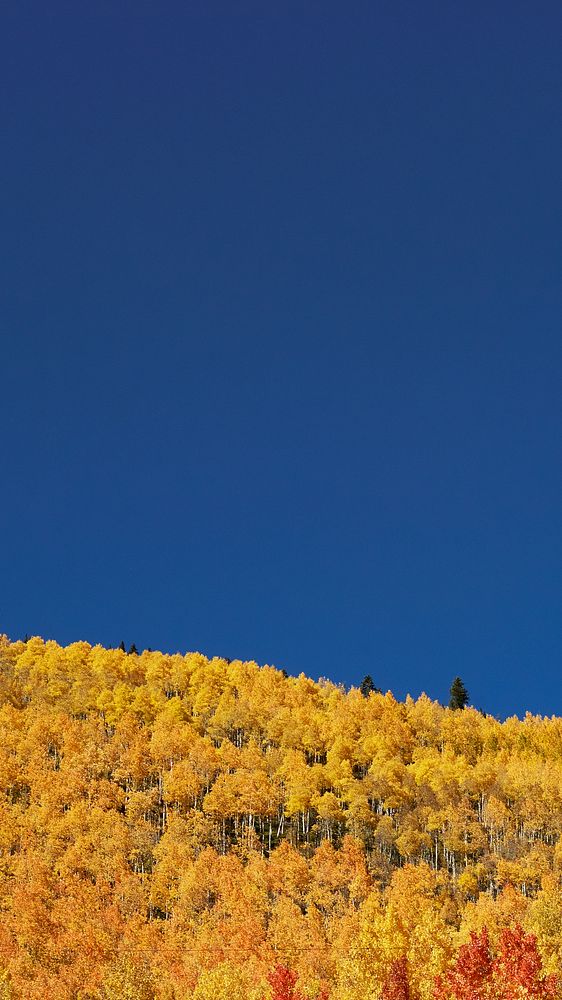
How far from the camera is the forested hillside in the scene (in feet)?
241

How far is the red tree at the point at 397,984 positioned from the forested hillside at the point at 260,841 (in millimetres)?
236

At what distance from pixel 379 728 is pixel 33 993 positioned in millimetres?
93925

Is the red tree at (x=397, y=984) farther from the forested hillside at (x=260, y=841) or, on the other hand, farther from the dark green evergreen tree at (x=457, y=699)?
the dark green evergreen tree at (x=457, y=699)

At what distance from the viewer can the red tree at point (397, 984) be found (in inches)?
2095

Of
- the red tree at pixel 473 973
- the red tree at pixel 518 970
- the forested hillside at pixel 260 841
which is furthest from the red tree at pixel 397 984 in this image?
the red tree at pixel 518 970

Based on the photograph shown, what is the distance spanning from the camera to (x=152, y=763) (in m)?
144

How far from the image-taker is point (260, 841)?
126 meters

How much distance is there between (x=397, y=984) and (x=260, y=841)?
73.6 metres

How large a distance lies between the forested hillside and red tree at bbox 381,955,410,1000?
0.77 feet

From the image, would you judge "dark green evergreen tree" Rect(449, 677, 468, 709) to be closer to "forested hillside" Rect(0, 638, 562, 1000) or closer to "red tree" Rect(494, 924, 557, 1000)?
"forested hillside" Rect(0, 638, 562, 1000)

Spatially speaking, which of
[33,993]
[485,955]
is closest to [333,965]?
[33,993]

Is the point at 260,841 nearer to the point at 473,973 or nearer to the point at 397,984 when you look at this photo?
the point at 397,984

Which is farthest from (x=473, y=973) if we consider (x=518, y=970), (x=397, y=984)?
(x=397, y=984)

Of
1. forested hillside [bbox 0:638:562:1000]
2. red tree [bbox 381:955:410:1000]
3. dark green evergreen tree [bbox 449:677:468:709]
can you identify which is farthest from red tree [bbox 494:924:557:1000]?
dark green evergreen tree [bbox 449:677:468:709]
